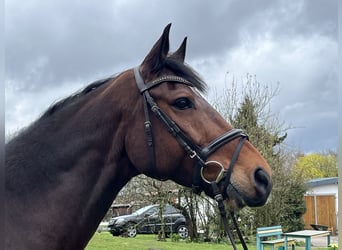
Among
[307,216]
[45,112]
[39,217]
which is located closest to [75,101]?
[45,112]

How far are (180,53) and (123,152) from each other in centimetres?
73

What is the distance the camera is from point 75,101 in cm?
239

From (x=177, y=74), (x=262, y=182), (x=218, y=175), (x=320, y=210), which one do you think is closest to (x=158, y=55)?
(x=177, y=74)

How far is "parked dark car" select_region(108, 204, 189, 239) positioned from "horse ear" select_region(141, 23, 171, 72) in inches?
523

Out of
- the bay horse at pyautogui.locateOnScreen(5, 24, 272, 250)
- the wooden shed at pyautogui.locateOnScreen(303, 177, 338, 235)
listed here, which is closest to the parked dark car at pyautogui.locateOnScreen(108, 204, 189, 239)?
the wooden shed at pyautogui.locateOnScreen(303, 177, 338, 235)

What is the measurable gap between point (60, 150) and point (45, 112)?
0.96ft

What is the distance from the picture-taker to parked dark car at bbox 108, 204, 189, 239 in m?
15.8

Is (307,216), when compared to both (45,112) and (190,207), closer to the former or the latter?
(190,207)

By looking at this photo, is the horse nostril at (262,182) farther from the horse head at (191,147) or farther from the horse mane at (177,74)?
the horse mane at (177,74)

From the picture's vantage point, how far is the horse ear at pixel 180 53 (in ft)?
8.21

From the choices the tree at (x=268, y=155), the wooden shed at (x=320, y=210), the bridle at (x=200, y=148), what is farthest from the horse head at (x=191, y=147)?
the wooden shed at (x=320, y=210)

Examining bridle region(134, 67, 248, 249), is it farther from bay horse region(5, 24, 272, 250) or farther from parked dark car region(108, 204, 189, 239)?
parked dark car region(108, 204, 189, 239)

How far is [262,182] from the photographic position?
2.19 m

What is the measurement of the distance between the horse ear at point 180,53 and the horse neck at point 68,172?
0.44 metres
